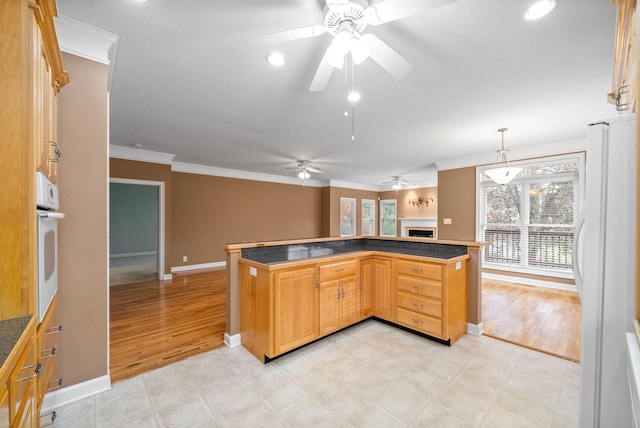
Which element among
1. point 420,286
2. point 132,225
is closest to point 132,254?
point 132,225

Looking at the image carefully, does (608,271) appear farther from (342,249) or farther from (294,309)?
(342,249)

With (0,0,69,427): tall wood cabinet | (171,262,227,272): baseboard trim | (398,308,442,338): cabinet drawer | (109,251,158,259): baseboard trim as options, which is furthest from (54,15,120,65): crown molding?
(109,251,158,259): baseboard trim

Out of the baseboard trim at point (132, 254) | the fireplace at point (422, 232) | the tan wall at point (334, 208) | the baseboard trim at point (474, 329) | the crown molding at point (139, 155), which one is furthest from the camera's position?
the fireplace at point (422, 232)

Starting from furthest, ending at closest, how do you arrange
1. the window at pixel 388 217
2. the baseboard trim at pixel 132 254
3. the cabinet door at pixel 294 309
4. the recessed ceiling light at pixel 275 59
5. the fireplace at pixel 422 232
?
1. the window at pixel 388 217
2. the fireplace at pixel 422 232
3. the baseboard trim at pixel 132 254
4. the cabinet door at pixel 294 309
5. the recessed ceiling light at pixel 275 59

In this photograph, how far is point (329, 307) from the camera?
2.67m

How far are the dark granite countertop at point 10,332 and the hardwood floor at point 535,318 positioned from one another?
3.63m

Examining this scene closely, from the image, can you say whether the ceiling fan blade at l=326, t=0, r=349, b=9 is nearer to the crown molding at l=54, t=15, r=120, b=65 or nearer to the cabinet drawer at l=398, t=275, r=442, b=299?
the crown molding at l=54, t=15, r=120, b=65

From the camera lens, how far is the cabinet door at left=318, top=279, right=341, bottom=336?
8.53ft

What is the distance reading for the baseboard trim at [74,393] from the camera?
170cm

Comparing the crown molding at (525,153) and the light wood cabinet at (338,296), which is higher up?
the crown molding at (525,153)

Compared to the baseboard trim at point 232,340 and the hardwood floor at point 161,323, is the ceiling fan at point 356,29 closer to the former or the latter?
the baseboard trim at point 232,340

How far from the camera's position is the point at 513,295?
14.2ft

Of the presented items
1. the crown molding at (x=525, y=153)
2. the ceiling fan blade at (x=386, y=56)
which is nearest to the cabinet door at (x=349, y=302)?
the ceiling fan blade at (x=386, y=56)

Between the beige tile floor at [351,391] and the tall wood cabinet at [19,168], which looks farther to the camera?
the beige tile floor at [351,391]
